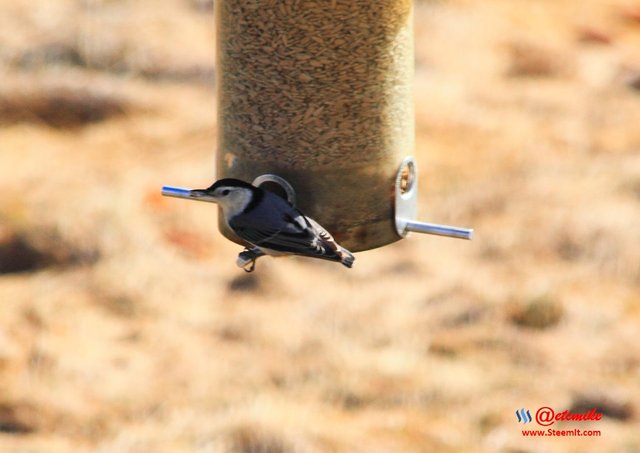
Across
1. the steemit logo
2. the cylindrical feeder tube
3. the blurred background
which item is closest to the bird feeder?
the cylindrical feeder tube

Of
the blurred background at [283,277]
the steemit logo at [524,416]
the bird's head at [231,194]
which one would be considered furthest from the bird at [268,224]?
the steemit logo at [524,416]

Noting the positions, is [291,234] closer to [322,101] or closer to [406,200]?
[322,101]

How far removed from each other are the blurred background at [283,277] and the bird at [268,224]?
20.8ft

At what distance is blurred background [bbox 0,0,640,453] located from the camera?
11828mm

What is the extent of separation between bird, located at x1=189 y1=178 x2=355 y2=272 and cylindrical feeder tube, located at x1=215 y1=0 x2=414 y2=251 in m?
0.38

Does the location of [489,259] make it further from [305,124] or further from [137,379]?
[305,124]

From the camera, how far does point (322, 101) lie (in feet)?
16.4

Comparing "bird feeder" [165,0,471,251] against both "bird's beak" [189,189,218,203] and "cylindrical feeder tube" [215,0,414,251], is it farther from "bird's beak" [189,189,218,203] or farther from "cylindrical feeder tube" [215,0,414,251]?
"bird's beak" [189,189,218,203]

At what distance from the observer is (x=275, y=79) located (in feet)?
16.3

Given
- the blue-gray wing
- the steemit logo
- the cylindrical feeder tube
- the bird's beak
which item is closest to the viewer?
the blue-gray wing

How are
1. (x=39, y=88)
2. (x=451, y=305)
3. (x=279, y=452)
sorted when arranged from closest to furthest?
(x=279, y=452) → (x=451, y=305) → (x=39, y=88)

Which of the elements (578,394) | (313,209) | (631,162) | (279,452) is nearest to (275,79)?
(313,209)

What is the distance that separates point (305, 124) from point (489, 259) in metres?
Answer: 9.25

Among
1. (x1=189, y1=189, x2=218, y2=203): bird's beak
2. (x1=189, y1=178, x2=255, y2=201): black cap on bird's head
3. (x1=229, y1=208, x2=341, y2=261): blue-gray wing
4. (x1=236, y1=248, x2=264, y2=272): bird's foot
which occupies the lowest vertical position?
(x1=236, y1=248, x2=264, y2=272): bird's foot
